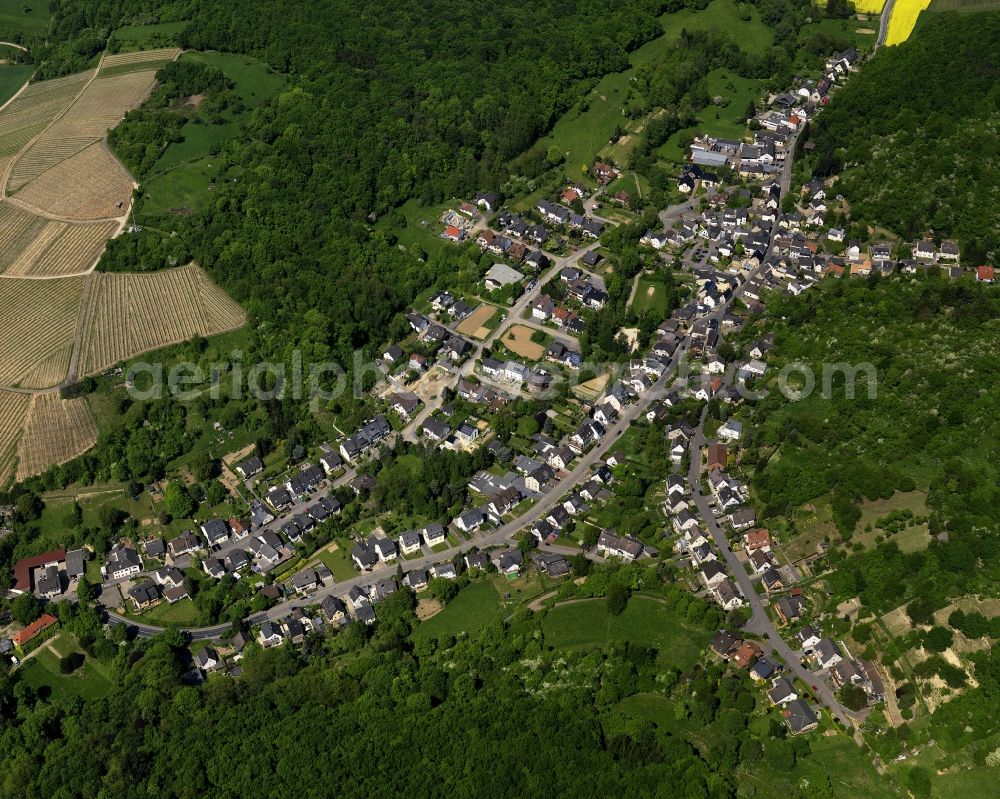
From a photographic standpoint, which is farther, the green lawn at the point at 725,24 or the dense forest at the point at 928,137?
the green lawn at the point at 725,24

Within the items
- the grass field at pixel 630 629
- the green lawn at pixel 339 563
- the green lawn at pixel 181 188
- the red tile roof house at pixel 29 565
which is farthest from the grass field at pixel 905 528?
the green lawn at pixel 181 188

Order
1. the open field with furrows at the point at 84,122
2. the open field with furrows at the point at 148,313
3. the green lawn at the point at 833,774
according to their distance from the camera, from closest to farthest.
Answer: the green lawn at the point at 833,774 → the open field with furrows at the point at 148,313 → the open field with furrows at the point at 84,122

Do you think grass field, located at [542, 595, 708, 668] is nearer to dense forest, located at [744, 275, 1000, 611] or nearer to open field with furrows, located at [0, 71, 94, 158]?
dense forest, located at [744, 275, 1000, 611]

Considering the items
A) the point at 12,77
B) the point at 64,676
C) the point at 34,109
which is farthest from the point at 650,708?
the point at 12,77

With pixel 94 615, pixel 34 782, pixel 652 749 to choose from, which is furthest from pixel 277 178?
pixel 652 749

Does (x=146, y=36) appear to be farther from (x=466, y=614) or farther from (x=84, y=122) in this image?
(x=466, y=614)

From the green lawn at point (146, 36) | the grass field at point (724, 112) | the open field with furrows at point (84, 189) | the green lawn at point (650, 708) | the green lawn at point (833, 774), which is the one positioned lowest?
the green lawn at point (833, 774)

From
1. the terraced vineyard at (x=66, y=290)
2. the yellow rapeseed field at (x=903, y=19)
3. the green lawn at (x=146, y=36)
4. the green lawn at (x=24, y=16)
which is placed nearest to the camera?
the terraced vineyard at (x=66, y=290)

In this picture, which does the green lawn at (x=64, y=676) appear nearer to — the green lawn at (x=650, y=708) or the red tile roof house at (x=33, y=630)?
the red tile roof house at (x=33, y=630)
